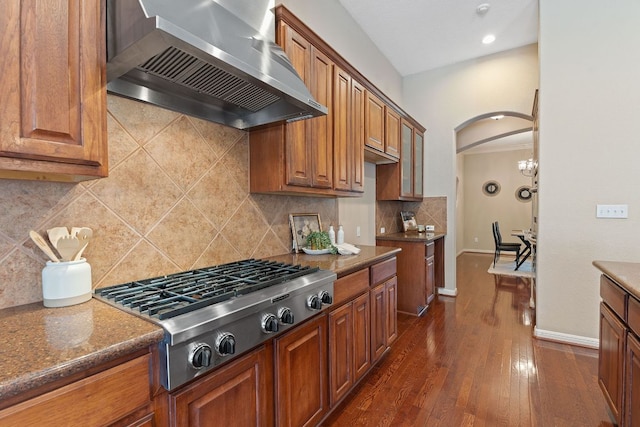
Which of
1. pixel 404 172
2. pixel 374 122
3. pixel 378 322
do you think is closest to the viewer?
pixel 378 322

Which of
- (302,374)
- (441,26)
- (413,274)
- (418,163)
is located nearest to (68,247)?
(302,374)

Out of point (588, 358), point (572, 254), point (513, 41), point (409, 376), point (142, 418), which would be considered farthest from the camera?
point (513, 41)

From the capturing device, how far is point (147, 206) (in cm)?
152

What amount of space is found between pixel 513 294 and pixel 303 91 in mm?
4479

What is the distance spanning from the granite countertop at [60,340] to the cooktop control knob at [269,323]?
16.5 inches

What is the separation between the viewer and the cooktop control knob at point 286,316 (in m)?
1.33

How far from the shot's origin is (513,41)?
3883mm

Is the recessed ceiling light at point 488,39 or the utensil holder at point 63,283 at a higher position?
the recessed ceiling light at point 488,39

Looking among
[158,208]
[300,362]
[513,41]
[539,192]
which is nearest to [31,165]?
[158,208]

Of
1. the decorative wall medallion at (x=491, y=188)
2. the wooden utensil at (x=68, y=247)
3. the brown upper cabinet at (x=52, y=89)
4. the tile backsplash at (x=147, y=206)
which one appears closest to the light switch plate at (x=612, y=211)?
the tile backsplash at (x=147, y=206)

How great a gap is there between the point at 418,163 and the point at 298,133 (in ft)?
9.56

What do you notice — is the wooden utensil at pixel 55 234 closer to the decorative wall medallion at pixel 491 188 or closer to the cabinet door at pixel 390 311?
the cabinet door at pixel 390 311

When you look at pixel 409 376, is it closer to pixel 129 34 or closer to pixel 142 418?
pixel 142 418

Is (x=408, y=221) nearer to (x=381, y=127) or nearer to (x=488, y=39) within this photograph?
(x=381, y=127)
